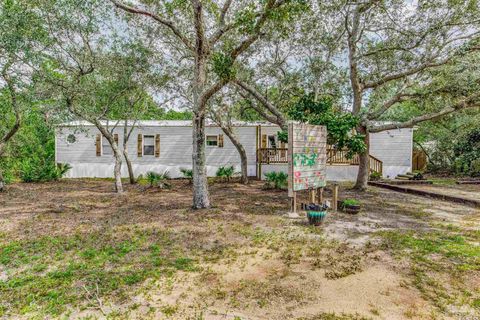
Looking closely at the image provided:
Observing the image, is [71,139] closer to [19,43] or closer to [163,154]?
[163,154]

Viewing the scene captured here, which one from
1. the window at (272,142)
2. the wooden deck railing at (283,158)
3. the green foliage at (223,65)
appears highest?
the green foliage at (223,65)

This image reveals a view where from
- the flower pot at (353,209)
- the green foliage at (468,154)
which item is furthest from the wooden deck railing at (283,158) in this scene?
the flower pot at (353,209)

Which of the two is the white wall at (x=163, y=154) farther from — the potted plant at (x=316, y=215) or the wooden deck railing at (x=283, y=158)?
the potted plant at (x=316, y=215)

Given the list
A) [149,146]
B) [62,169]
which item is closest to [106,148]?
[149,146]

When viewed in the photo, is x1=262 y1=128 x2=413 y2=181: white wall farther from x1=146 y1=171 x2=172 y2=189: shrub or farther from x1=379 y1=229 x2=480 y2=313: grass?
x1=379 y1=229 x2=480 y2=313: grass

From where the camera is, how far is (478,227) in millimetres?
6184

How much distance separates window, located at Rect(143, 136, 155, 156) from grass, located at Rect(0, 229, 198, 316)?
37.2ft

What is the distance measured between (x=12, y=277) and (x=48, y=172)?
13.7 metres

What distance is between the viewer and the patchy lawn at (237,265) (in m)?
3.08

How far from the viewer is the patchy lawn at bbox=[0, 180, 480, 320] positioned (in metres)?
3.08

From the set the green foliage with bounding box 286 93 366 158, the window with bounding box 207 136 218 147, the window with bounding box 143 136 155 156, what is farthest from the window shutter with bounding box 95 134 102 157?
the green foliage with bounding box 286 93 366 158

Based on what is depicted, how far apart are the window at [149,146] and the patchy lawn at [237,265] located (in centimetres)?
898

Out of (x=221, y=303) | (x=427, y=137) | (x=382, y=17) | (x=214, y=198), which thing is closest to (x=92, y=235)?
(x=221, y=303)

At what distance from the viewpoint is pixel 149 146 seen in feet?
55.1
